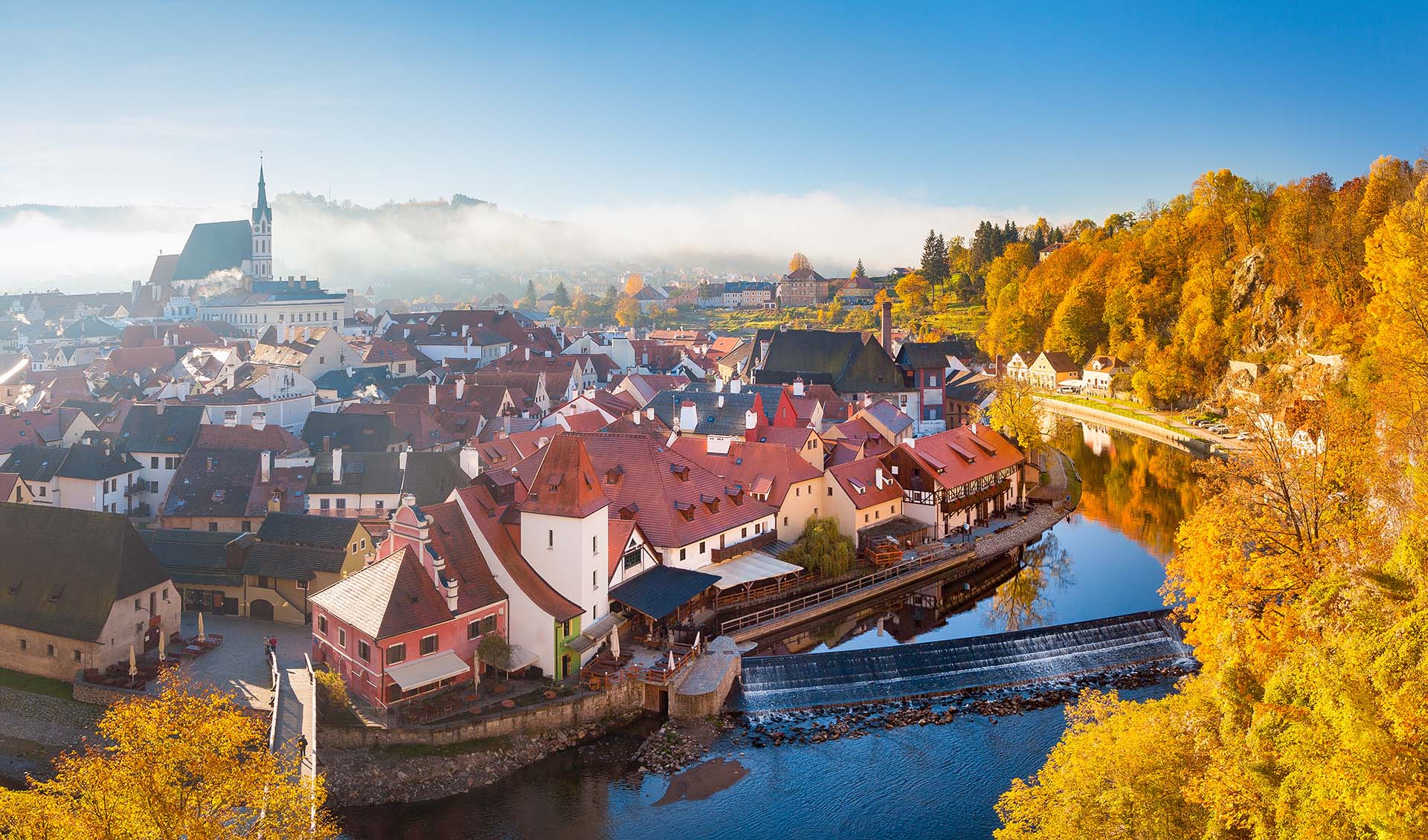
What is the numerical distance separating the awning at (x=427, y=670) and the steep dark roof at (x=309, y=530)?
780 cm

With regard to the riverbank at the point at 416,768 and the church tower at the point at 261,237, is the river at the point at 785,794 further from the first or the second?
the church tower at the point at 261,237

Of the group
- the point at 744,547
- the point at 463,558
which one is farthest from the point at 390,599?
the point at 744,547

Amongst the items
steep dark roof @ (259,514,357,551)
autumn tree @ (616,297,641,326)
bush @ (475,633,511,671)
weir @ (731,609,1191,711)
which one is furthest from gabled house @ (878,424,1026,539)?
autumn tree @ (616,297,641,326)

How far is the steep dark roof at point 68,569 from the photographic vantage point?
2939 cm

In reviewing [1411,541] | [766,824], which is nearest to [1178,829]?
[1411,541]

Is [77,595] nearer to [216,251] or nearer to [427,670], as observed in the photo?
[427,670]

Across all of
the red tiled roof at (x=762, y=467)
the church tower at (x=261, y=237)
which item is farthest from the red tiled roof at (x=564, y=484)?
the church tower at (x=261, y=237)

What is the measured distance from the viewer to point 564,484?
30031mm

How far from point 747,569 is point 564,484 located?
31.9 feet

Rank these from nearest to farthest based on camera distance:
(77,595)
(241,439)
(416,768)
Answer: (416,768) → (77,595) → (241,439)

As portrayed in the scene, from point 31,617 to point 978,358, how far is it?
108 meters

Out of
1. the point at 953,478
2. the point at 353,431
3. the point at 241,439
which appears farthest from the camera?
the point at 353,431

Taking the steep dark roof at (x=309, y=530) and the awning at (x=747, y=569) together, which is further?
the awning at (x=747, y=569)

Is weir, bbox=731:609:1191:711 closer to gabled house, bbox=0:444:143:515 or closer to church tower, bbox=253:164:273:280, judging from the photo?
gabled house, bbox=0:444:143:515
